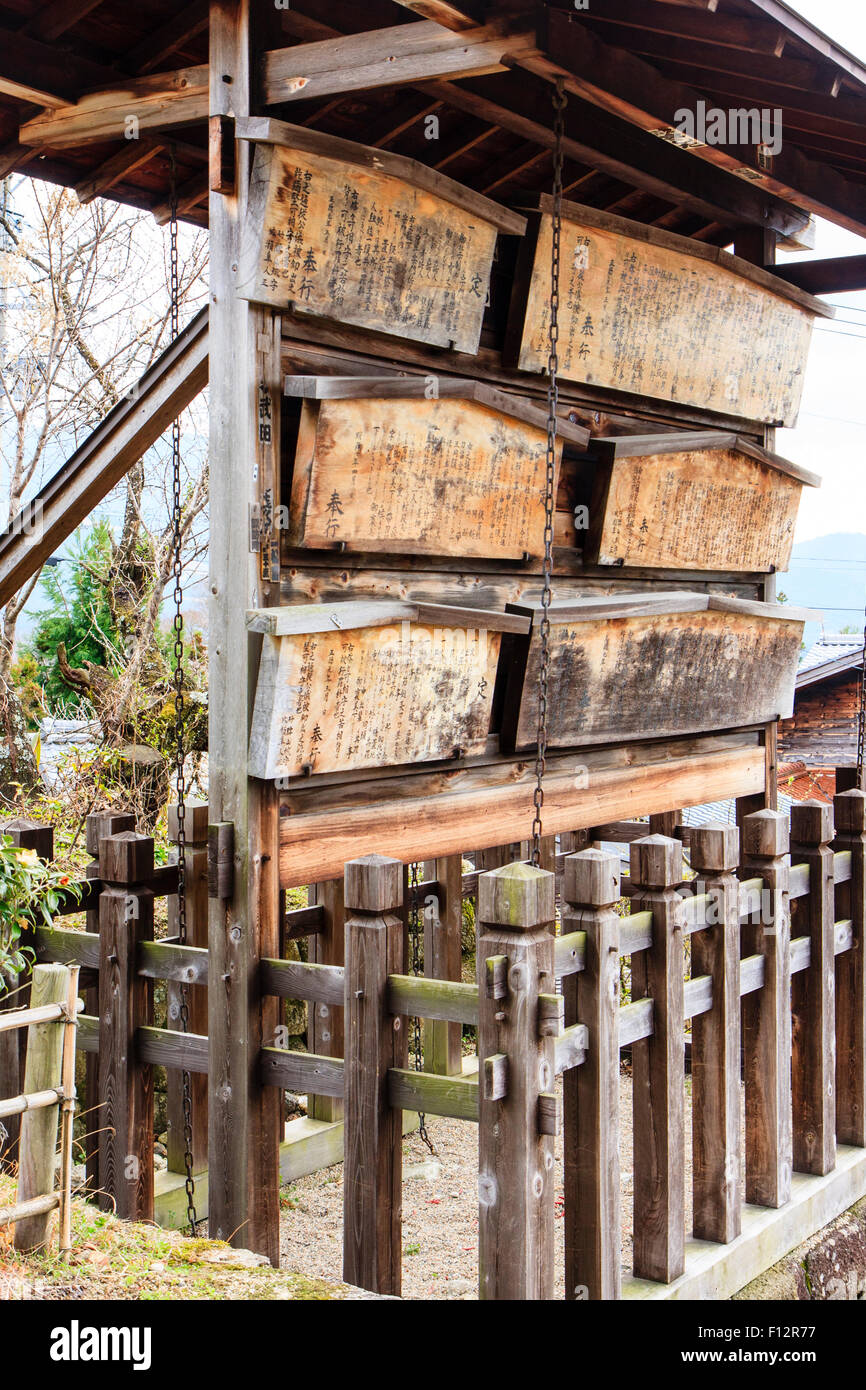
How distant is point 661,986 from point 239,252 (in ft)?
8.67

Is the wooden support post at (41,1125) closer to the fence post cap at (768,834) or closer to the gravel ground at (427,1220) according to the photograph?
the gravel ground at (427,1220)

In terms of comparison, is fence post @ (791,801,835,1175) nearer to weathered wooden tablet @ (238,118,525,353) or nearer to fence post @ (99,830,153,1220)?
weathered wooden tablet @ (238,118,525,353)

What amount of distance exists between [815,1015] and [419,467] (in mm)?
2594

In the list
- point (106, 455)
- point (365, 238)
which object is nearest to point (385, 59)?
point (365, 238)

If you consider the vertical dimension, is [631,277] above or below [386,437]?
above

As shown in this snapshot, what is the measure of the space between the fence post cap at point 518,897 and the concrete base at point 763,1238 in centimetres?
138

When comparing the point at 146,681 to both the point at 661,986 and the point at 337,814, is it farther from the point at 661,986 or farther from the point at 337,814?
the point at 661,986

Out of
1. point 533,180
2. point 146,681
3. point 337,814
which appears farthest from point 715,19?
point 146,681

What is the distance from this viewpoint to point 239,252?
376cm

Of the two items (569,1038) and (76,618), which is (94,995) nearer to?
(569,1038)

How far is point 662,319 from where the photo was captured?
5.36 meters

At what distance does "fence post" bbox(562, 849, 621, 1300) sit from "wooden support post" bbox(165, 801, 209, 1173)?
Answer: 5.35 feet

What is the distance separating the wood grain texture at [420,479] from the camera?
3.92 m

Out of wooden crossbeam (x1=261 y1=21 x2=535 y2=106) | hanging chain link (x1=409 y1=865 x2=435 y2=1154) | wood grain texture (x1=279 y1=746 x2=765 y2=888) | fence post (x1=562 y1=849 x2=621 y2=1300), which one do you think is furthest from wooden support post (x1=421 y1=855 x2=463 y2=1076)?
wooden crossbeam (x1=261 y1=21 x2=535 y2=106)
